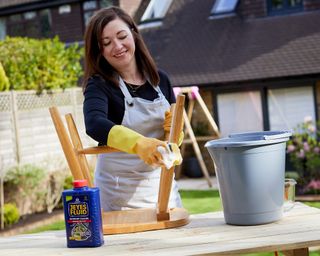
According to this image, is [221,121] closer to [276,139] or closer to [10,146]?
[10,146]

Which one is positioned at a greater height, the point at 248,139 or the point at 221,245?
the point at 248,139

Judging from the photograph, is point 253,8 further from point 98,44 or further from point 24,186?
point 98,44

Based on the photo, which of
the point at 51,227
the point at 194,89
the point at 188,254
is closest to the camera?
the point at 188,254

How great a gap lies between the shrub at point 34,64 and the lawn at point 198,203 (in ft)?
7.39

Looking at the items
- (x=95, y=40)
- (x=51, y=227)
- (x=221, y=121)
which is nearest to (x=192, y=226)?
(x=95, y=40)

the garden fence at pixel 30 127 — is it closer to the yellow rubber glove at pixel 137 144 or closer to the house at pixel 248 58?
the house at pixel 248 58

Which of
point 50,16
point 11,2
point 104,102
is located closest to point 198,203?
point 104,102

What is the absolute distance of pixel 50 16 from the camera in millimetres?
17844

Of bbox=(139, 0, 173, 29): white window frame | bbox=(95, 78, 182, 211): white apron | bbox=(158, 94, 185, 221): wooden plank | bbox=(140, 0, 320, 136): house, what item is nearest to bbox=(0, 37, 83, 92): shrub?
bbox=(140, 0, 320, 136): house

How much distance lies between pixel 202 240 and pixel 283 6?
42.5 ft

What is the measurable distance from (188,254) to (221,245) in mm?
146

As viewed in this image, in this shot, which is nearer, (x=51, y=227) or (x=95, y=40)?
(x=95, y=40)

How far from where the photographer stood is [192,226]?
2.66m

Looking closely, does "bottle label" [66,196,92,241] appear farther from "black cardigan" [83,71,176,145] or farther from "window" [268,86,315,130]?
"window" [268,86,315,130]
